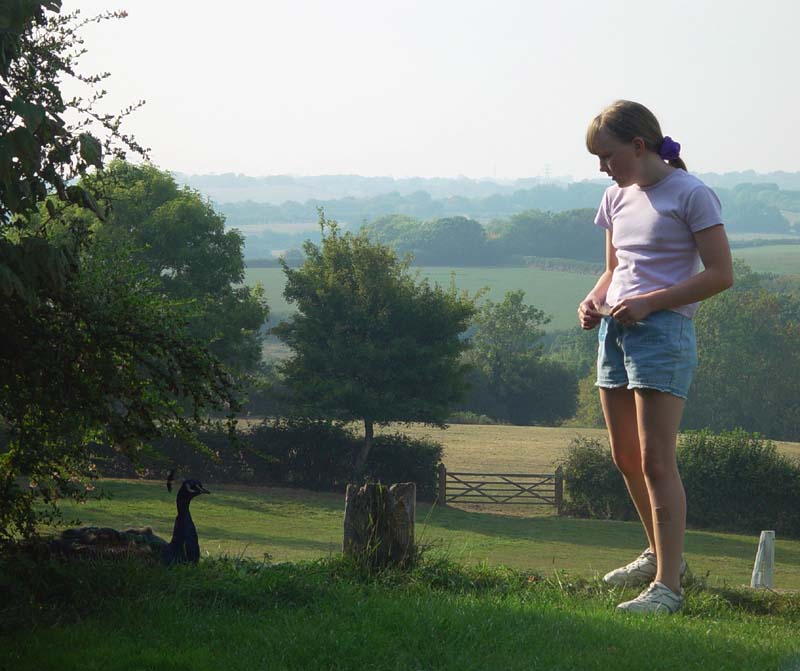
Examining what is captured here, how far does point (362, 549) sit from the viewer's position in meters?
5.88

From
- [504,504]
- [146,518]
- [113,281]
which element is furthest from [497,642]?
[504,504]

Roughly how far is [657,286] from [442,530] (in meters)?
28.2

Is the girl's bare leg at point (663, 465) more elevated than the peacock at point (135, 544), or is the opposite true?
the girl's bare leg at point (663, 465)

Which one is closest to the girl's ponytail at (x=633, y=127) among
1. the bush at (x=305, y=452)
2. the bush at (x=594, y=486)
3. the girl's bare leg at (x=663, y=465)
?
the girl's bare leg at (x=663, y=465)

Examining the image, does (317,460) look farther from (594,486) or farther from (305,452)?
(594,486)

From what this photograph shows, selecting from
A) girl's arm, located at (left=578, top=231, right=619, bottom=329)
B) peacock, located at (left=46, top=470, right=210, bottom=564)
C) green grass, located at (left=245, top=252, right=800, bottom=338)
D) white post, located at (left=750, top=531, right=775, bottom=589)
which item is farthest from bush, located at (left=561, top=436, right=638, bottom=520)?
green grass, located at (left=245, top=252, right=800, bottom=338)

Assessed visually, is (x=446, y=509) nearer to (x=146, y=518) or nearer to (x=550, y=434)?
(x=146, y=518)

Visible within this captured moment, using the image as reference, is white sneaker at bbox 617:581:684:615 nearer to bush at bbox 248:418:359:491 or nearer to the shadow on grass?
the shadow on grass

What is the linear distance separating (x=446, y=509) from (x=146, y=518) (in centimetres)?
1438

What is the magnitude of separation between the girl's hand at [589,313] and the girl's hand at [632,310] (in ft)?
0.97

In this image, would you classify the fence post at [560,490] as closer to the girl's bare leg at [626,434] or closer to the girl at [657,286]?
the girl's bare leg at [626,434]

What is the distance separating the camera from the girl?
4820mm

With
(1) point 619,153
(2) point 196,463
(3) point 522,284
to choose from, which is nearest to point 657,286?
(1) point 619,153

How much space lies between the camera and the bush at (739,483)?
37.1 metres
